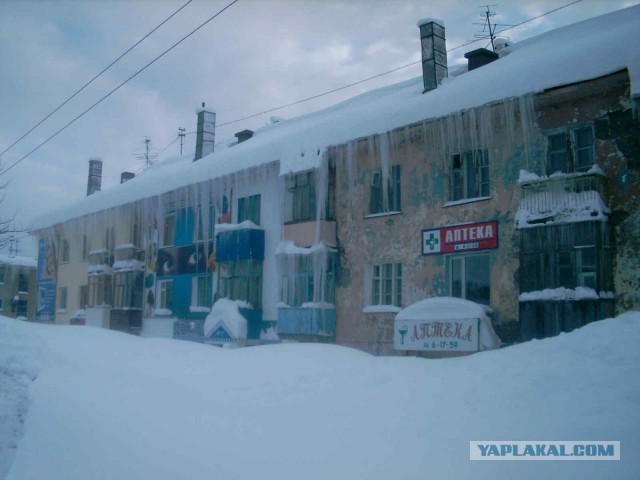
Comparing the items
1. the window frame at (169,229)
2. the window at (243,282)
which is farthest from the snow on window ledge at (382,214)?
the window frame at (169,229)

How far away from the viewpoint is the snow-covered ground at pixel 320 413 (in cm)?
657

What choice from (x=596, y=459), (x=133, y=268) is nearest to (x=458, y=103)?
(x=596, y=459)

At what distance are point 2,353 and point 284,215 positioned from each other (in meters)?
10.8

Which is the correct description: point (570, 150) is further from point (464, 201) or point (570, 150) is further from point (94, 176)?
point (94, 176)

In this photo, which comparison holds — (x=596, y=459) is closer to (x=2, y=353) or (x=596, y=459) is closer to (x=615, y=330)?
(x=615, y=330)

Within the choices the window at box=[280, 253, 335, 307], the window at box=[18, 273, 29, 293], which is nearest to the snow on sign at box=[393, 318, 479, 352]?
the window at box=[280, 253, 335, 307]

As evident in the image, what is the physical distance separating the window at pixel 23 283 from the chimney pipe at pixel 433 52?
48.4 m

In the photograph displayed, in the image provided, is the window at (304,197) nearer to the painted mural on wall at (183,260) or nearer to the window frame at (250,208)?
the window frame at (250,208)

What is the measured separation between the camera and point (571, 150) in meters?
12.8

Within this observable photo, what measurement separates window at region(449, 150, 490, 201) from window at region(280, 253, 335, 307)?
14.1 feet

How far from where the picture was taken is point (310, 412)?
28.4 ft

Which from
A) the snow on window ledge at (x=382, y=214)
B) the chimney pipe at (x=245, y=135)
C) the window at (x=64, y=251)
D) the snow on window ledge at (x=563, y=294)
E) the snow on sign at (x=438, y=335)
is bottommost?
the snow on sign at (x=438, y=335)

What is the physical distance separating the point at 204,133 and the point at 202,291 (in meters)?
8.46

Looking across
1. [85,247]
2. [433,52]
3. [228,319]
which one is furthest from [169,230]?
[433,52]
